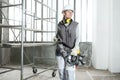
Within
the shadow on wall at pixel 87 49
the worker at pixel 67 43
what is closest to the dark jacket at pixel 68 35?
the worker at pixel 67 43

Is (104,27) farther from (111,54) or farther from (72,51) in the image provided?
(72,51)

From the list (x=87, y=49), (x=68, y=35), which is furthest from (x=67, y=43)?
(x=87, y=49)

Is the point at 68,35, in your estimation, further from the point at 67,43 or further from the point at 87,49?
the point at 87,49

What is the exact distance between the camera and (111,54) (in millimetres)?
4848

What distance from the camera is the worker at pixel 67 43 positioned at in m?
2.76

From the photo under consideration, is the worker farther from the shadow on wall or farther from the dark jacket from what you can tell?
the shadow on wall

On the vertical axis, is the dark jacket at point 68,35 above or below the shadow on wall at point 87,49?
above

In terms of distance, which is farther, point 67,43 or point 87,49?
point 87,49

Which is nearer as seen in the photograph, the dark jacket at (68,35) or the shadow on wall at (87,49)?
the dark jacket at (68,35)

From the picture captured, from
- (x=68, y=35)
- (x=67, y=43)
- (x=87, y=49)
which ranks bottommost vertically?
(x=87, y=49)

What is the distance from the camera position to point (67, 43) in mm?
2789

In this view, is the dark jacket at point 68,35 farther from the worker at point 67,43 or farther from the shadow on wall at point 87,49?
the shadow on wall at point 87,49

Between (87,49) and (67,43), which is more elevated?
(67,43)

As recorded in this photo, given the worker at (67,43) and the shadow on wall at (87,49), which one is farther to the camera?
the shadow on wall at (87,49)
